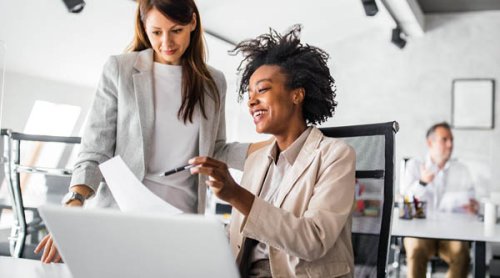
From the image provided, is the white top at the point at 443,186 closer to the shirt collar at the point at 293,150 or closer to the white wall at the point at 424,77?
the white wall at the point at 424,77

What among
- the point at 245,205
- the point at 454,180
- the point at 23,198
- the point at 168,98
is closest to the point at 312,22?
the point at 454,180

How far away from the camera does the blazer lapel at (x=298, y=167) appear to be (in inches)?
57.1

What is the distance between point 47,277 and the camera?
1.09 meters

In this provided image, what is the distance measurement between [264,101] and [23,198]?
53.9 inches

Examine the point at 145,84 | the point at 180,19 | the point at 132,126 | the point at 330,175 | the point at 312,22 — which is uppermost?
the point at 312,22

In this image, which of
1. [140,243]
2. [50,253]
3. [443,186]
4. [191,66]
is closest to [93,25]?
[443,186]

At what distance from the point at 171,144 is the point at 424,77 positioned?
21.2ft

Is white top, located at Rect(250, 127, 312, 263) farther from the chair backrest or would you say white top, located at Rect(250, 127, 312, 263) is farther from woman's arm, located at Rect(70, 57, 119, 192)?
woman's arm, located at Rect(70, 57, 119, 192)

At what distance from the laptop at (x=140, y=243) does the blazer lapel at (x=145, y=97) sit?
802 millimetres

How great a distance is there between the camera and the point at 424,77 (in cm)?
775

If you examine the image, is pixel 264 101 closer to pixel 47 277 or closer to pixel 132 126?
pixel 132 126

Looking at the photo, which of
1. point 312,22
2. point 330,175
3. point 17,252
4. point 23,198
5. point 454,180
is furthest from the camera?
point 312,22

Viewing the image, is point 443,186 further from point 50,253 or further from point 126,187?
point 50,253

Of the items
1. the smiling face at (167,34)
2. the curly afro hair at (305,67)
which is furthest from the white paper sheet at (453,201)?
the smiling face at (167,34)
